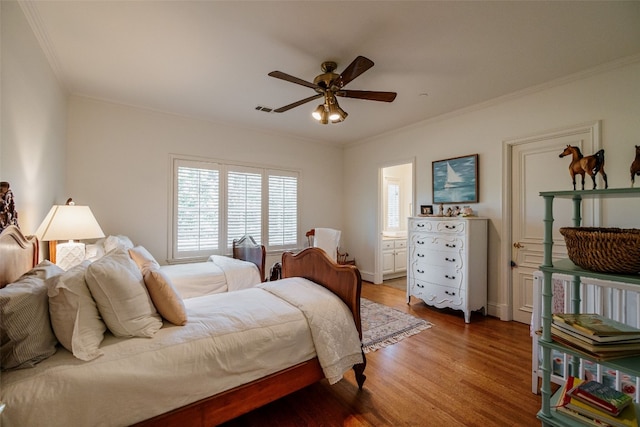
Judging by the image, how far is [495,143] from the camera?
11.8ft

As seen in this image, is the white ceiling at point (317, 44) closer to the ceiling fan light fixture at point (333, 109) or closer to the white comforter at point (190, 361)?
the ceiling fan light fixture at point (333, 109)

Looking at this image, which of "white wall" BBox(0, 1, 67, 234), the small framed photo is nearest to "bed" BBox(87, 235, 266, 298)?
"white wall" BBox(0, 1, 67, 234)

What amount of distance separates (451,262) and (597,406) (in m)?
2.46

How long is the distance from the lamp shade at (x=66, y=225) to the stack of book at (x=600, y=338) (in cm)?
340

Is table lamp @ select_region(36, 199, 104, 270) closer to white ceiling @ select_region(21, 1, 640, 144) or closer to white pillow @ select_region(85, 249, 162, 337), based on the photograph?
white pillow @ select_region(85, 249, 162, 337)

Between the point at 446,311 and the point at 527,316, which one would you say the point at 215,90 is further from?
the point at 527,316

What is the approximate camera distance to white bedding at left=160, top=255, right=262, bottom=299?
2928mm

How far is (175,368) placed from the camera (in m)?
1.38

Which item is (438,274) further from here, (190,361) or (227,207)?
(227,207)

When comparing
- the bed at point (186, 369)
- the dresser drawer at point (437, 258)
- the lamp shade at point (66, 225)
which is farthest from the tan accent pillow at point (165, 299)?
the dresser drawer at point (437, 258)

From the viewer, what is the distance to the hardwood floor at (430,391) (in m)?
1.81

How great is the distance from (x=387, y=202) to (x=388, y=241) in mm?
1244

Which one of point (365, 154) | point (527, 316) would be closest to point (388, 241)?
point (365, 154)

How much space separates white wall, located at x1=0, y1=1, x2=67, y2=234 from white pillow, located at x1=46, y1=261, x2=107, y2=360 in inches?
37.2
